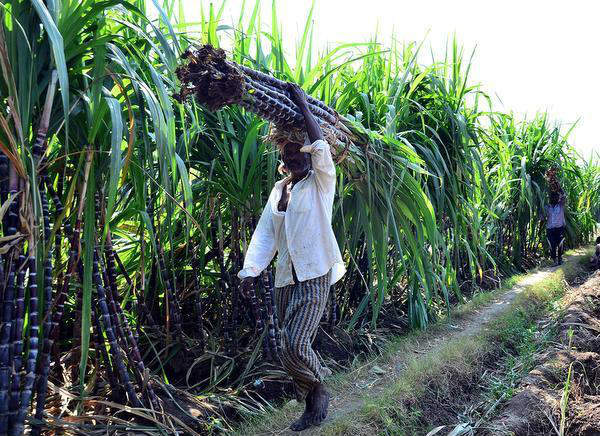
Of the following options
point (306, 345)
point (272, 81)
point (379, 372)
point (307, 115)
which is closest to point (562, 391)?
point (379, 372)

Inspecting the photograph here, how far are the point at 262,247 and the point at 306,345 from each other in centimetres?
53

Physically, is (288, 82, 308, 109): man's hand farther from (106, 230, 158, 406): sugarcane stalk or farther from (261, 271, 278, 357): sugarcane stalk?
(261, 271, 278, 357): sugarcane stalk

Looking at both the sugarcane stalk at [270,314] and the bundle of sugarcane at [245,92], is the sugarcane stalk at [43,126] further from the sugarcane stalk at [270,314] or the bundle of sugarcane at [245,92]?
the sugarcane stalk at [270,314]

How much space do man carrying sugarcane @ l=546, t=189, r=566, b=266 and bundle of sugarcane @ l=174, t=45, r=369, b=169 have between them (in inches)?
277

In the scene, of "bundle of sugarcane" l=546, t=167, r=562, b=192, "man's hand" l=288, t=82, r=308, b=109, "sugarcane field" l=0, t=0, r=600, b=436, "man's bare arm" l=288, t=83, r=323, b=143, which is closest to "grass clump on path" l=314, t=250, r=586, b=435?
"sugarcane field" l=0, t=0, r=600, b=436

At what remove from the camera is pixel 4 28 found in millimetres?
1965

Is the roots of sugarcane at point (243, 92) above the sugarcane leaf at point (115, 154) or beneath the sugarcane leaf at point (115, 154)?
above

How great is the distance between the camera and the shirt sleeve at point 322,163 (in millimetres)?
2654

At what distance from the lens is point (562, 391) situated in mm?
3506

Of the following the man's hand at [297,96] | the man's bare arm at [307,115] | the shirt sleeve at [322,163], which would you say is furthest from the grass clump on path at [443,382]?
the man's hand at [297,96]

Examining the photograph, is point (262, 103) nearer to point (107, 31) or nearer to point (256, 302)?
point (107, 31)

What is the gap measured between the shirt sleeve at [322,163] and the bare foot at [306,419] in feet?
3.45

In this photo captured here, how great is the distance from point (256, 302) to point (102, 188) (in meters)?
1.34

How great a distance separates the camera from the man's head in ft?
9.42
